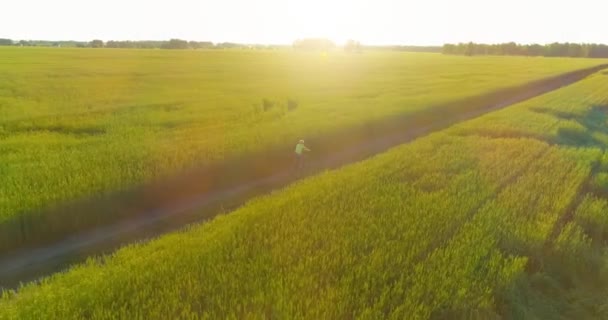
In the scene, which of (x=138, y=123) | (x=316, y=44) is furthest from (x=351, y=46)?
(x=138, y=123)

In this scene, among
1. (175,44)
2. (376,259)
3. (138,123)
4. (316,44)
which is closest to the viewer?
(376,259)

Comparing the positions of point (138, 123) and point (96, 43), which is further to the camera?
point (96, 43)

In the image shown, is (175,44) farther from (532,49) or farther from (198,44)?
(532,49)

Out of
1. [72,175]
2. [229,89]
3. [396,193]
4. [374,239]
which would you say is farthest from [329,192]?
[229,89]

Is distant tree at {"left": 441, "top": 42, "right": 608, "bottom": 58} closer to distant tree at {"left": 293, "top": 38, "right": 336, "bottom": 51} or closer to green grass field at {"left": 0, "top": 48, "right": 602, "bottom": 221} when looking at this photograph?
distant tree at {"left": 293, "top": 38, "right": 336, "bottom": 51}

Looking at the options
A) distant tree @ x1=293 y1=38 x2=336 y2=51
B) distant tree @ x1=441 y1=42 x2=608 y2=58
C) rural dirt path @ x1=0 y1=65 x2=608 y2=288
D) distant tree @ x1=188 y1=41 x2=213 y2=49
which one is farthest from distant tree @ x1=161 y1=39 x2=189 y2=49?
rural dirt path @ x1=0 y1=65 x2=608 y2=288

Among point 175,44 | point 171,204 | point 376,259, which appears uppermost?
point 175,44
